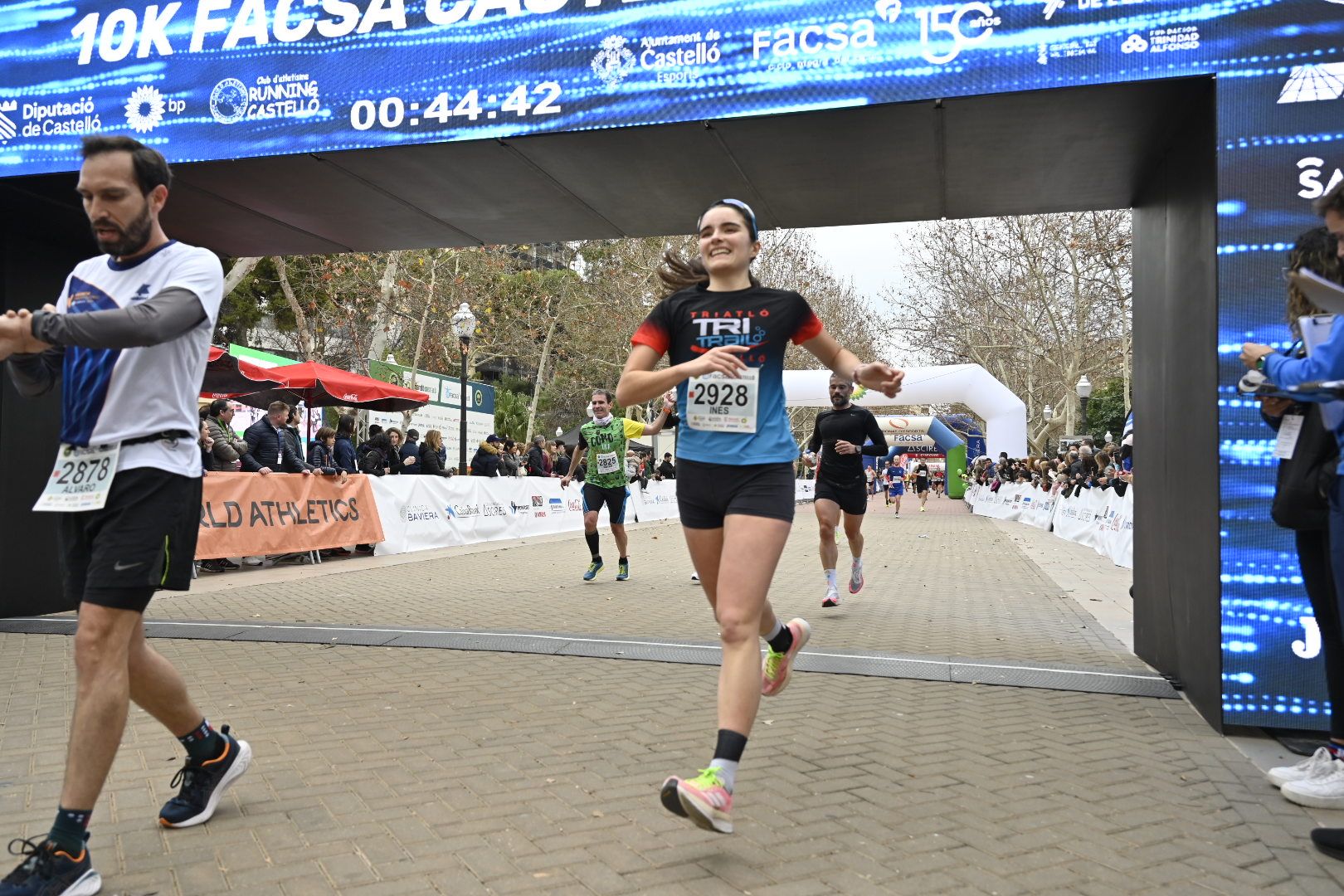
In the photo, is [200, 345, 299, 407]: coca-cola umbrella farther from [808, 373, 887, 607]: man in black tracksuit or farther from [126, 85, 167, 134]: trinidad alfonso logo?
[808, 373, 887, 607]: man in black tracksuit

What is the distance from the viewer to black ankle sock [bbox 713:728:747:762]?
3.21 meters

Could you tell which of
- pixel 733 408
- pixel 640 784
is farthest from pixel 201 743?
pixel 733 408

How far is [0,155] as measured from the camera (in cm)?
699

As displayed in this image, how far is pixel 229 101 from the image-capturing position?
259 inches

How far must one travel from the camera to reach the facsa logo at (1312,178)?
4.67m

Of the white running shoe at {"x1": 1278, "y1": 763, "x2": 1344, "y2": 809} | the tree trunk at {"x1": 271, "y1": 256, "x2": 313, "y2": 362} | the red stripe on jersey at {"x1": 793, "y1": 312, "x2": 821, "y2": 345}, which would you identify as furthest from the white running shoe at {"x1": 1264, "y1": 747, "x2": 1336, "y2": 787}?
the tree trunk at {"x1": 271, "y1": 256, "x2": 313, "y2": 362}

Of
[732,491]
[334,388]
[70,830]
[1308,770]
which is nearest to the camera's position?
[70,830]

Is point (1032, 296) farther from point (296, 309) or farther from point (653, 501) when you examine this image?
point (296, 309)

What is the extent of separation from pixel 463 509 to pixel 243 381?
4.03 meters

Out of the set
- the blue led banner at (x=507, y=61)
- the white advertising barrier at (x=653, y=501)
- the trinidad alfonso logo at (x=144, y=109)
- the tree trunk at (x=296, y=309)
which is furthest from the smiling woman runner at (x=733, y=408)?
the tree trunk at (x=296, y=309)

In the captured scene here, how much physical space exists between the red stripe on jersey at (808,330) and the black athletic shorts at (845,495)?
5.62m

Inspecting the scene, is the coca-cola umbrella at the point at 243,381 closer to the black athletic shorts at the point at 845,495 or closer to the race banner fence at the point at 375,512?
the race banner fence at the point at 375,512

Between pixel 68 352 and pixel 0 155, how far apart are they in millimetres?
4960

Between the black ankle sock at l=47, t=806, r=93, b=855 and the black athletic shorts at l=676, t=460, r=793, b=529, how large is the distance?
199cm
